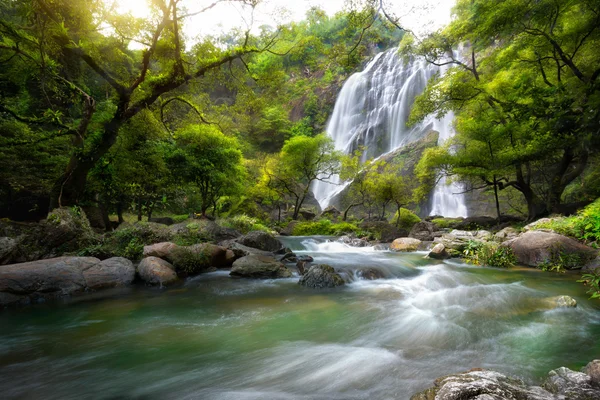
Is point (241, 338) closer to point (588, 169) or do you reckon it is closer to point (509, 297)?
point (509, 297)

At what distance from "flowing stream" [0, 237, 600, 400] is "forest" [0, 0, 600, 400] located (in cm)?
4

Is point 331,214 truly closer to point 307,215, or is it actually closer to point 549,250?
point 307,215

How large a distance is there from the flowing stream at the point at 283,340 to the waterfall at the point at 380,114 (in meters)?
24.9

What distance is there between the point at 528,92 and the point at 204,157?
14548mm

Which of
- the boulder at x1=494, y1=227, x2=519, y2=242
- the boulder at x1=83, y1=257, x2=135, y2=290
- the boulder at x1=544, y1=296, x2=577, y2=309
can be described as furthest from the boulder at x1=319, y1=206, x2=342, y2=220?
the boulder at x1=544, y1=296, x2=577, y2=309

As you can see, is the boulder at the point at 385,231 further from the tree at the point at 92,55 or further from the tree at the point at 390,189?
the tree at the point at 92,55

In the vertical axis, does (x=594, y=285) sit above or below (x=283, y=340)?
above

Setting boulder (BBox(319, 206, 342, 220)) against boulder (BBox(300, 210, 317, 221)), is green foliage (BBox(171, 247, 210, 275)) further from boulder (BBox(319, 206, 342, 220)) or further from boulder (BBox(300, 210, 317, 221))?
boulder (BBox(319, 206, 342, 220))

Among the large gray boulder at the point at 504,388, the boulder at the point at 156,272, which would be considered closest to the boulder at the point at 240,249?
the boulder at the point at 156,272

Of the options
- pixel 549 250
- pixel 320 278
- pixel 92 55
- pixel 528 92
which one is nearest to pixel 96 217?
pixel 92 55

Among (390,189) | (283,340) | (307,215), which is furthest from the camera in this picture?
(307,215)

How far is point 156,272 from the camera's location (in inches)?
288

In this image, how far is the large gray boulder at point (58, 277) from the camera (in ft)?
18.4

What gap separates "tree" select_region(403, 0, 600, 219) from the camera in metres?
10.4
